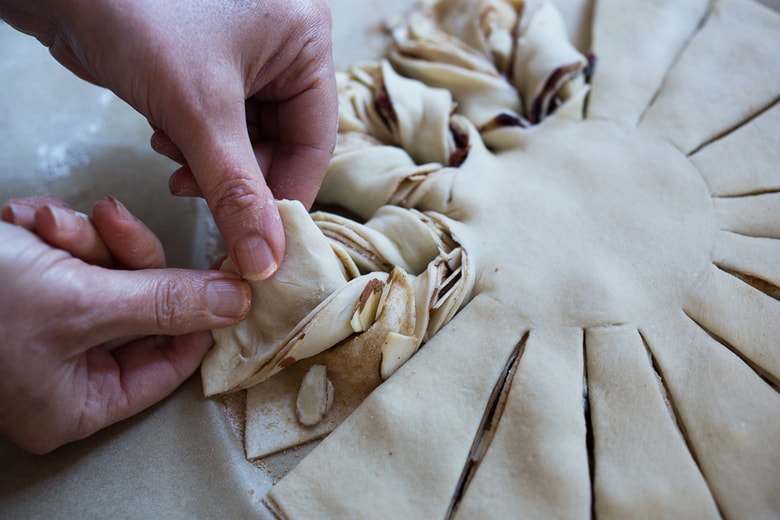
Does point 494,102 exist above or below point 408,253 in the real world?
above

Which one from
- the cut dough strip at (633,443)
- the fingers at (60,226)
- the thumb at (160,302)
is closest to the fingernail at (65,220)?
the fingers at (60,226)

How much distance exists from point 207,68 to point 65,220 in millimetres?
384

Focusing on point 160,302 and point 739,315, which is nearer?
point 160,302

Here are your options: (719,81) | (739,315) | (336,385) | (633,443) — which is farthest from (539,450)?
(719,81)

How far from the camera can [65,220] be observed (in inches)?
46.6

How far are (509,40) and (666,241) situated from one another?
2.66ft

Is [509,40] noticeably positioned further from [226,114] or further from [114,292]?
[114,292]

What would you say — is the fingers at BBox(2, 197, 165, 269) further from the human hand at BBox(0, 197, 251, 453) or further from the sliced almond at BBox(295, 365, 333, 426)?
the sliced almond at BBox(295, 365, 333, 426)

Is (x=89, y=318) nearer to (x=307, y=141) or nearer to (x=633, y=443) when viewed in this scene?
(x=307, y=141)

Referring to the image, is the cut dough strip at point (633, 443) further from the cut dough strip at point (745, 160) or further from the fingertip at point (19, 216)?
the fingertip at point (19, 216)

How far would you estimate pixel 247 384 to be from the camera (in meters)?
1.36

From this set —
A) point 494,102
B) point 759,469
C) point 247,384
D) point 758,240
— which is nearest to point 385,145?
point 494,102

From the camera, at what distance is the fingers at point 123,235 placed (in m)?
1.25

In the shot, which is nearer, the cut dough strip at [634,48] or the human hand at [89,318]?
the human hand at [89,318]
